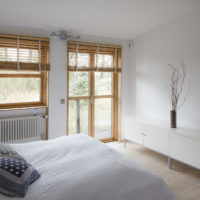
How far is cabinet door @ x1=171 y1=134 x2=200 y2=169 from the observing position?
2.66m

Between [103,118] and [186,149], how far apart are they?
2048mm

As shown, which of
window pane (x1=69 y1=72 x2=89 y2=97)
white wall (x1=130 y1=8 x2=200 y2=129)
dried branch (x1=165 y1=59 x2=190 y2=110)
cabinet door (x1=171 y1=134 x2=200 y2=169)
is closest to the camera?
cabinet door (x1=171 y1=134 x2=200 y2=169)

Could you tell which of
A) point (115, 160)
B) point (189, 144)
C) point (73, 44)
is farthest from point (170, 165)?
point (73, 44)

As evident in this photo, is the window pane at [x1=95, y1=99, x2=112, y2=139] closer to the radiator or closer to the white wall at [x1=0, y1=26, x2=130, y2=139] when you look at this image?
the white wall at [x1=0, y1=26, x2=130, y2=139]

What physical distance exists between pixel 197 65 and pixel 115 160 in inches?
80.3

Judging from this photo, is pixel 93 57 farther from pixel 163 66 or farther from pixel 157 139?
pixel 157 139

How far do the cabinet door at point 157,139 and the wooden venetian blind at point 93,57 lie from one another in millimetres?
1563

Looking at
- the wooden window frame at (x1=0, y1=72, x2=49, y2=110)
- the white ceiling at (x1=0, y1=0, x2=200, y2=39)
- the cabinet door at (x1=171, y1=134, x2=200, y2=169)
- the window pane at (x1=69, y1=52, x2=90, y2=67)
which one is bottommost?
the cabinet door at (x1=171, y1=134, x2=200, y2=169)

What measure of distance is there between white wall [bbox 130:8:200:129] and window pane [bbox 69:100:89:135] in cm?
107

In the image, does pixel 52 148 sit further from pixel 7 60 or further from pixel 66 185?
pixel 7 60

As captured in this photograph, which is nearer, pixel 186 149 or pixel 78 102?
pixel 186 149

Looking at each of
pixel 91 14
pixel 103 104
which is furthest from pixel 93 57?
pixel 91 14

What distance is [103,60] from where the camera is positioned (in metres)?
4.21

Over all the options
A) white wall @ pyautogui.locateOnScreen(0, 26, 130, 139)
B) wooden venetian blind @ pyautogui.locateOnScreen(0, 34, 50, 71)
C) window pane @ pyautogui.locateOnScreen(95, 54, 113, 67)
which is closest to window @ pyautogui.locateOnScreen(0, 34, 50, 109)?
wooden venetian blind @ pyautogui.locateOnScreen(0, 34, 50, 71)
